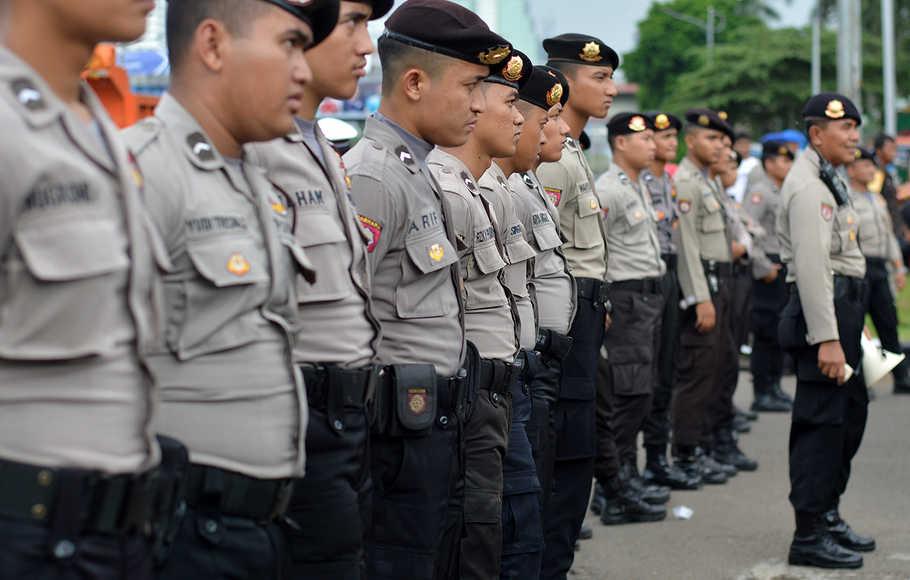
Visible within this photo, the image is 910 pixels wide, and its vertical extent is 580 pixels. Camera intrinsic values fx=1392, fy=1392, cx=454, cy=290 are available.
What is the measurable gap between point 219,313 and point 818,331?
400 centimetres

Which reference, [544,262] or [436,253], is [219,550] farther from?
[544,262]

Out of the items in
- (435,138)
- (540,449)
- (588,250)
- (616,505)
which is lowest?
(616,505)

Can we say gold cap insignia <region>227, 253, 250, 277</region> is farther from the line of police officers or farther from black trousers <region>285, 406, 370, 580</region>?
black trousers <region>285, 406, 370, 580</region>

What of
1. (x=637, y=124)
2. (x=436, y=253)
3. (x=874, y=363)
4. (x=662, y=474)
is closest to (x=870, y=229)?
(x=662, y=474)

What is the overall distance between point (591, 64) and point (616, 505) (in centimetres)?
229

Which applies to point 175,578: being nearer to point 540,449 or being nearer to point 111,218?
point 111,218

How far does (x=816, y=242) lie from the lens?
19.9 feet

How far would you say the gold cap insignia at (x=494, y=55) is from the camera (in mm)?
4039

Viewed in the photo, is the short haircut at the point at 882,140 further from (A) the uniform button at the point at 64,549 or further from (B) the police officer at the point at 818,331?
(A) the uniform button at the point at 64,549

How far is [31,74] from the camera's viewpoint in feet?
6.89

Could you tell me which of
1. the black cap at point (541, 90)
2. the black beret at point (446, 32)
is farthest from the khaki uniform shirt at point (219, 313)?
the black cap at point (541, 90)

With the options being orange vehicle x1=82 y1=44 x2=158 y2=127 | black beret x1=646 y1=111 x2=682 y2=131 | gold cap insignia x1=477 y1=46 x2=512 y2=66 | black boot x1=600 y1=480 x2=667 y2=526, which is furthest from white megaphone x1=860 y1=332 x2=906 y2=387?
orange vehicle x1=82 y1=44 x2=158 y2=127

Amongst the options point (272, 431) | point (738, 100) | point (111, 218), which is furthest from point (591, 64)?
point (738, 100)

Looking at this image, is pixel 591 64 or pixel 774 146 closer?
pixel 591 64
